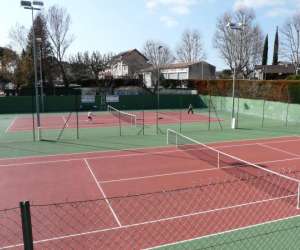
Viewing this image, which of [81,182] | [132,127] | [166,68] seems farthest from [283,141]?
[166,68]

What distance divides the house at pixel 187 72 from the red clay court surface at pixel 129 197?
180 ft

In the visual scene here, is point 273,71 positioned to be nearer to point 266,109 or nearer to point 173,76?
point 173,76

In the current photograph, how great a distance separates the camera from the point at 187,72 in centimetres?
7175

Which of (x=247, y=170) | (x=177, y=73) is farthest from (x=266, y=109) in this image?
(x=177, y=73)

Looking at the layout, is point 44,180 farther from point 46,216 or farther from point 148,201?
point 148,201

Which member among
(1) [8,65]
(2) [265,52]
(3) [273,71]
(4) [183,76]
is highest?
(2) [265,52]

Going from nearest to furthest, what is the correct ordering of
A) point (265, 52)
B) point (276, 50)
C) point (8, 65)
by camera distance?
point (8, 65), point (265, 52), point (276, 50)

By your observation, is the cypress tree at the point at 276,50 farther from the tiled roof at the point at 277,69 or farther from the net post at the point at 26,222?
the net post at the point at 26,222

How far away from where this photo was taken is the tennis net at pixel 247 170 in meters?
11.6

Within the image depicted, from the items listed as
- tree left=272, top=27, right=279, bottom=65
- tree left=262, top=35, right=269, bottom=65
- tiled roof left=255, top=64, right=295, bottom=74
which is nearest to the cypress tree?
tree left=272, top=27, right=279, bottom=65

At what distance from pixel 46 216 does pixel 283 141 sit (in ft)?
52.5

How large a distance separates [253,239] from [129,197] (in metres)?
4.72

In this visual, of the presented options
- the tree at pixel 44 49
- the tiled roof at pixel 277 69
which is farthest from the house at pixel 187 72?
the tree at pixel 44 49

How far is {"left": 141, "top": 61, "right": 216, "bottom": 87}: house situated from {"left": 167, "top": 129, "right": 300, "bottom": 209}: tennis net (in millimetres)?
51924
